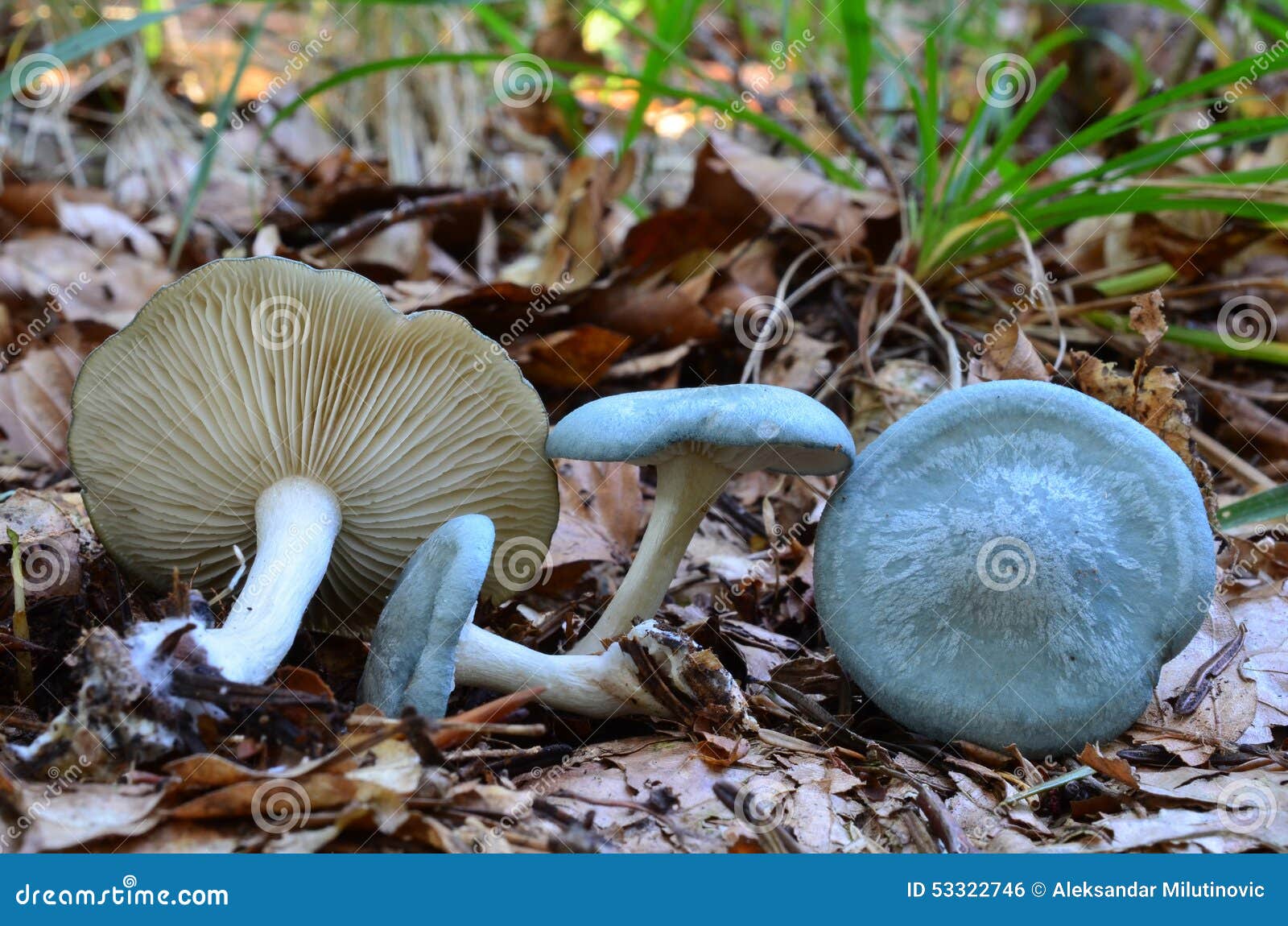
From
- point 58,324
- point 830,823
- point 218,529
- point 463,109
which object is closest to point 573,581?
point 218,529

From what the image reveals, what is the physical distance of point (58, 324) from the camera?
14.2ft

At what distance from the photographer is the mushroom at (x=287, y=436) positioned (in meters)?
2.32

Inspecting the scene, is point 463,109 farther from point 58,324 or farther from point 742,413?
point 742,413

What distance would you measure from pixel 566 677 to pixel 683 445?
1.96ft

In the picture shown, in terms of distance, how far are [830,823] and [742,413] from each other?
83cm

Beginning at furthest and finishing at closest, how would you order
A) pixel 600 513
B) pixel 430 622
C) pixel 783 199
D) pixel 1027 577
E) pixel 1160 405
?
pixel 783 199 → pixel 600 513 → pixel 1160 405 → pixel 1027 577 → pixel 430 622

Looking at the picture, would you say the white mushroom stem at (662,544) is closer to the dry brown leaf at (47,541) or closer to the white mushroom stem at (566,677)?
the white mushroom stem at (566,677)

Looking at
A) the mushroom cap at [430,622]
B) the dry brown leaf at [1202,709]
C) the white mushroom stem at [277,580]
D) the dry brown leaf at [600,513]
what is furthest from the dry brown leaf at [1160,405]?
the white mushroom stem at [277,580]

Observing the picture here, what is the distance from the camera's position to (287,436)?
250 centimetres

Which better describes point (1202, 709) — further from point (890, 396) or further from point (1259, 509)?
point (890, 396)

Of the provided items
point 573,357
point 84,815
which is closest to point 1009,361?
point 573,357

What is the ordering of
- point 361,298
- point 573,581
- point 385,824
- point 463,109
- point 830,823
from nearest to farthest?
1. point 385,824
2. point 830,823
3. point 361,298
4. point 573,581
5. point 463,109

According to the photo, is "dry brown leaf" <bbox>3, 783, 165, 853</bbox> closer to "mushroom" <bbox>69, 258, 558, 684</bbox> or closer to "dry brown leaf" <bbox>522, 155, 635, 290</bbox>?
"mushroom" <bbox>69, 258, 558, 684</bbox>

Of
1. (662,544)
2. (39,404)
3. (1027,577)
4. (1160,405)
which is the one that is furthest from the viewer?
(39,404)
